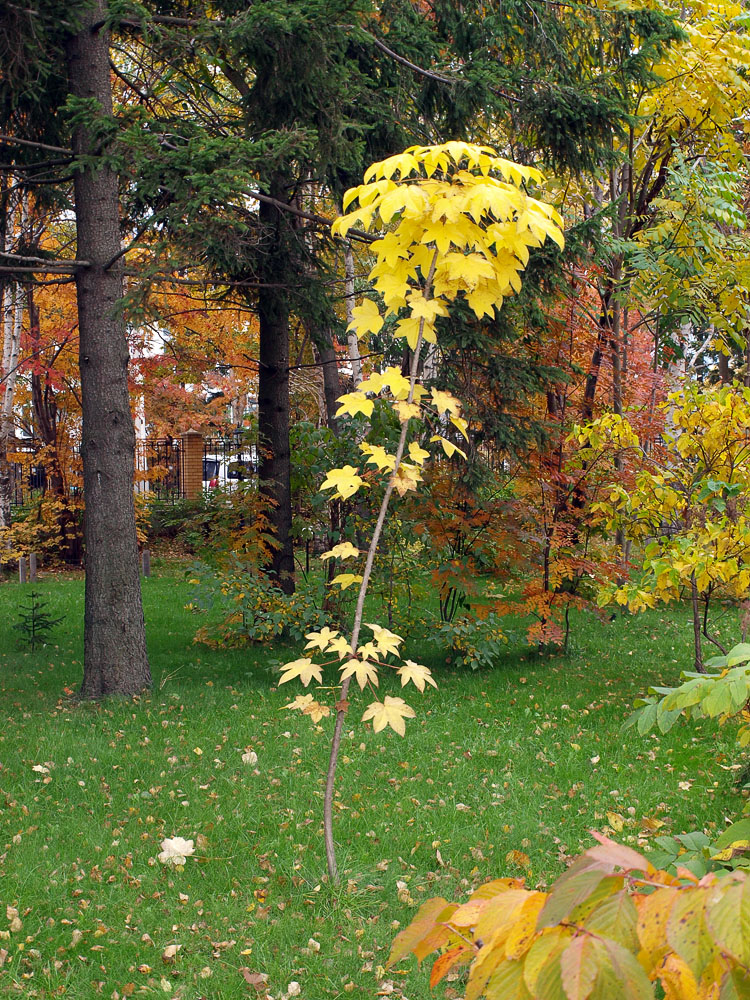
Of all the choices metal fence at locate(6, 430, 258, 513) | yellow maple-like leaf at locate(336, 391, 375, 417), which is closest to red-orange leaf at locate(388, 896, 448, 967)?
yellow maple-like leaf at locate(336, 391, 375, 417)

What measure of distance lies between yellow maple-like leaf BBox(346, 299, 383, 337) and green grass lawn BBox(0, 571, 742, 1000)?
1.97 m

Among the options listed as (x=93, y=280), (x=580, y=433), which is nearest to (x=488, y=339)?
(x=580, y=433)

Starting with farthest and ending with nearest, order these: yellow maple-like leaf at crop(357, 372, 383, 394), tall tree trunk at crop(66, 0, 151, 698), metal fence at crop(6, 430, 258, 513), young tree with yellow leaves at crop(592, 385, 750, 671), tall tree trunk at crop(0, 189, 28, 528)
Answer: metal fence at crop(6, 430, 258, 513) → tall tree trunk at crop(0, 189, 28, 528) → tall tree trunk at crop(66, 0, 151, 698) → young tree with yellow leaves at crop(592, 385, 750, 671) → yellow maple-like leaf at crop(357, 372, 383, 394)

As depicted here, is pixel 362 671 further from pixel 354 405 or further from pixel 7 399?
pixel 7 399

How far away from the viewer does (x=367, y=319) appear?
3.06m

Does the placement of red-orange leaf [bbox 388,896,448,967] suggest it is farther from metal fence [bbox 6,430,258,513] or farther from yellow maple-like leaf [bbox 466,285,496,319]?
metal fence [bbox 6,430,258,513]

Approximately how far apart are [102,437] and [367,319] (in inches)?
157

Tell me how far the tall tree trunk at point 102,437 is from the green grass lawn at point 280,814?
0.43 meters

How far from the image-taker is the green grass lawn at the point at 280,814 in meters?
3.15

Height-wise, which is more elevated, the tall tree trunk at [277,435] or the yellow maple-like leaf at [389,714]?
the tall tree trunk at [277,435]

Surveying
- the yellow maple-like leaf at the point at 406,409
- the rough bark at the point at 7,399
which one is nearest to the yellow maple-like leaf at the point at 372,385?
the yellow maple-like leaf at the point at 406,409

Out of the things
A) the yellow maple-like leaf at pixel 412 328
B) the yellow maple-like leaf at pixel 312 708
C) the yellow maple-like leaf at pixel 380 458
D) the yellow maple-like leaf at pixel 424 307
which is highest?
the yellow maple-like leaf at pixel 424 307

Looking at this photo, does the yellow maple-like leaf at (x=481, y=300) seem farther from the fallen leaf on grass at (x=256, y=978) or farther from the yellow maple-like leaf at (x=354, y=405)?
the fallen leaf on grass at (x=256, y=978)

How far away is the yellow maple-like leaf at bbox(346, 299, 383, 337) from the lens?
9.82ft
